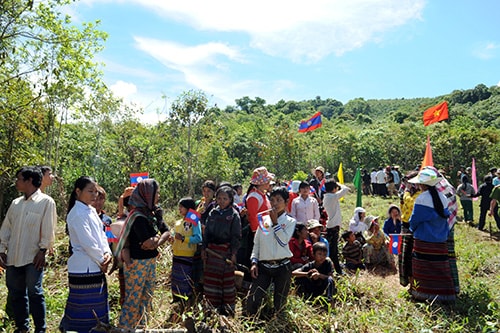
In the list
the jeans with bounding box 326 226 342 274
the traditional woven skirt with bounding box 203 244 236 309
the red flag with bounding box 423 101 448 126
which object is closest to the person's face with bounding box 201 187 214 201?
the traditional woven skirt with bounding box 203 244 236 309

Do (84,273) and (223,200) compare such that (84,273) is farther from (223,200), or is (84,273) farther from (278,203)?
(278,203)

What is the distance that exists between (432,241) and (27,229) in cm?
442

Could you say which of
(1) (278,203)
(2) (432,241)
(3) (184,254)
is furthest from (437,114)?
(3) (184,254)

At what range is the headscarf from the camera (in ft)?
11.5

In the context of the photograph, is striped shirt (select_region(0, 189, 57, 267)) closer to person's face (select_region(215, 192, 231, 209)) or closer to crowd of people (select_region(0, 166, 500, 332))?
crowd of people (select_region(0, 166, 500, 332))

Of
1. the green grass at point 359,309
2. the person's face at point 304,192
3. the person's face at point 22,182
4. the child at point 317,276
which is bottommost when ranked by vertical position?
the green grass at point 359,309

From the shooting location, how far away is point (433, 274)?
446cm

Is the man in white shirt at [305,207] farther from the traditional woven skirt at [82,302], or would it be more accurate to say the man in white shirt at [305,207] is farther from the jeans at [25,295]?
the jeans at [25,295]

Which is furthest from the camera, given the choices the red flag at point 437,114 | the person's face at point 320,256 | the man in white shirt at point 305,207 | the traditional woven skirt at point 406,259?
the red flag at point 437,114

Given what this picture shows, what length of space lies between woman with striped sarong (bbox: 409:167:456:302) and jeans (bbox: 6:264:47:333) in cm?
415

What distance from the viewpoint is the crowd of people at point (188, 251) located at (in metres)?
3.18

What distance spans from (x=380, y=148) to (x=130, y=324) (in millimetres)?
22803

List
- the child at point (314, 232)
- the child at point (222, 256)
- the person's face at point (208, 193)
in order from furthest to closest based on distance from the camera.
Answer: the child at point (314, 232) → the person's face at point (208, 193) → the child at point (222, 256)

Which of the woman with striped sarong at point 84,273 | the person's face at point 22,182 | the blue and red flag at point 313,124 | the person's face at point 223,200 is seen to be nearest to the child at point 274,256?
the person's face at point 223,200
